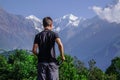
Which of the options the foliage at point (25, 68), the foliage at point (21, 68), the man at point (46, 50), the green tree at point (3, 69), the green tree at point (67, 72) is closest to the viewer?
the man at point (46, 50)

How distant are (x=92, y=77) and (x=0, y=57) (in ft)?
73.9

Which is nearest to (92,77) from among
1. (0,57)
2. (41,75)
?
(0,57)

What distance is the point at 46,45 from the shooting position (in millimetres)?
16484

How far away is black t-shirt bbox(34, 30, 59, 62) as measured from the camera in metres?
16.5

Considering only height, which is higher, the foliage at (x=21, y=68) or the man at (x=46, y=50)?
the foliage at (x=21, y=68)

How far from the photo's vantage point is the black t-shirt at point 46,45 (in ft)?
54.0

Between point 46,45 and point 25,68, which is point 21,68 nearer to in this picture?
point 25,68

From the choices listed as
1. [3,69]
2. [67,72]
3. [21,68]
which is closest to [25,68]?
[21,68]

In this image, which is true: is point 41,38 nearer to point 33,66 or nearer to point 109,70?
point 33,66

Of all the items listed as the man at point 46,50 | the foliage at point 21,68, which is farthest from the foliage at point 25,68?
the man at point 46,50

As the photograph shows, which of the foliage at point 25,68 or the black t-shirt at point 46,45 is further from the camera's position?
the foliage at point 25,68

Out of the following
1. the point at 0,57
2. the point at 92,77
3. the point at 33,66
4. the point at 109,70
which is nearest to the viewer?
the point at 33,66

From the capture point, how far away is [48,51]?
54.0 feet

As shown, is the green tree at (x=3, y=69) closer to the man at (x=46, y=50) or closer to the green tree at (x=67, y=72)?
the green tree at (x=67, y=72)
